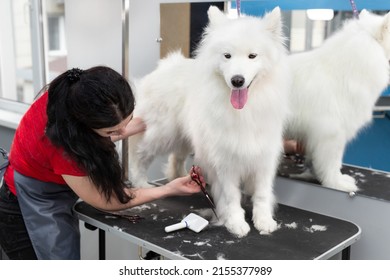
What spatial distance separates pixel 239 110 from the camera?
1.60 metres

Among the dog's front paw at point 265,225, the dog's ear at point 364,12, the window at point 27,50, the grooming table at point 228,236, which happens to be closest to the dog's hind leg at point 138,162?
the grooming table at point 228,236

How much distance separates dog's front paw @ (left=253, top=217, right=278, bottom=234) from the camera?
67.0 inches

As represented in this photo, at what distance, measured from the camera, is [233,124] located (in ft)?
5.30

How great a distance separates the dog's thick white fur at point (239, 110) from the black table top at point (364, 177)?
13.3 inches

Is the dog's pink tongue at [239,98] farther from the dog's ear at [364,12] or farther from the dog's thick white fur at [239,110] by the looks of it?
the dog's ear at [364,12]

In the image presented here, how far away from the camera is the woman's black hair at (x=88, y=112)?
146cm

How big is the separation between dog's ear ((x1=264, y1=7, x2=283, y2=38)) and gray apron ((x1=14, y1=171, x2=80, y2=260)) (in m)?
0.93

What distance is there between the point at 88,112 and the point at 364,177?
3.88 feet

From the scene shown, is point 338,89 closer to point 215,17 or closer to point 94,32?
point 215,17

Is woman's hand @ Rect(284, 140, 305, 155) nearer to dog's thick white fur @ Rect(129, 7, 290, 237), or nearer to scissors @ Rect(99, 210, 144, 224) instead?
Answer: dog's thick white fur @ Rect(129, 7, 290, 237)

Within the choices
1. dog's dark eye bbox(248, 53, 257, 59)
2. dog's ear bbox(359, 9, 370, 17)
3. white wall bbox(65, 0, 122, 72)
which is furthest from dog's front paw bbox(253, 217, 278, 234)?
white wall bbox(65, 0, 122, 72)

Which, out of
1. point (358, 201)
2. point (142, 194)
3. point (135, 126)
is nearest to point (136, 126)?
point (135, 126)
